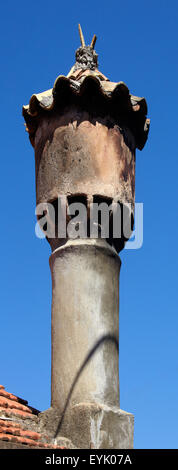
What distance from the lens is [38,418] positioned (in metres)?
9.38

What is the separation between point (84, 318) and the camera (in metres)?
9.42

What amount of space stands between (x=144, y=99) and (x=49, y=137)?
123 centimetres

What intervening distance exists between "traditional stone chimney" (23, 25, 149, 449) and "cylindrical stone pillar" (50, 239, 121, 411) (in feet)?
0.03

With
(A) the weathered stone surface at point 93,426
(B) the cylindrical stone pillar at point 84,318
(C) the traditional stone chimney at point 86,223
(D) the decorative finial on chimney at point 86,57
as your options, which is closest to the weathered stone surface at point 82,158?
(C) the traditional stone chimney at point 86,223

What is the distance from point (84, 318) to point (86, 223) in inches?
42.8

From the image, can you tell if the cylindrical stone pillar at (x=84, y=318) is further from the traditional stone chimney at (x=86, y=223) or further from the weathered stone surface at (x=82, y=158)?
the weathered stone surface at (x=82, y=158)

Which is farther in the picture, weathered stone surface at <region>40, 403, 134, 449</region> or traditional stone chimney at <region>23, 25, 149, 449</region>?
traditional stone chimney at <region>23, 25, 149, 449</region>

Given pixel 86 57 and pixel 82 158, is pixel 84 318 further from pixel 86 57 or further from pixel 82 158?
pixel 86 57

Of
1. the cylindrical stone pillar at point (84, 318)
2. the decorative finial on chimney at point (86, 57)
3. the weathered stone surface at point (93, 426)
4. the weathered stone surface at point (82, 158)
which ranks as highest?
the decorative finial on chimney at point (86, 57)

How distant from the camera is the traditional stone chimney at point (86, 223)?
9.21 metres

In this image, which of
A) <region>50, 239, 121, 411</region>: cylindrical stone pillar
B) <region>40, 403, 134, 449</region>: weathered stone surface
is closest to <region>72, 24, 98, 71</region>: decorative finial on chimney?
<region>50, 239, 121, 411</region>: cylindrical stone pillar

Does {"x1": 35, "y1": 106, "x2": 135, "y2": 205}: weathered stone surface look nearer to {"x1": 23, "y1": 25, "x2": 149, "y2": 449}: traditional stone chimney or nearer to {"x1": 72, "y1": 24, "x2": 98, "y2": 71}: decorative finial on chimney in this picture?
{"x1": 23, "y1": 25, "x2": 149, "y2": 449}: traditional stone chimney

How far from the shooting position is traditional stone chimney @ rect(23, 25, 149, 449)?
9.21 metres

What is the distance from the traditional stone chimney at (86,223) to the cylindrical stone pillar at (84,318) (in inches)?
0.4
